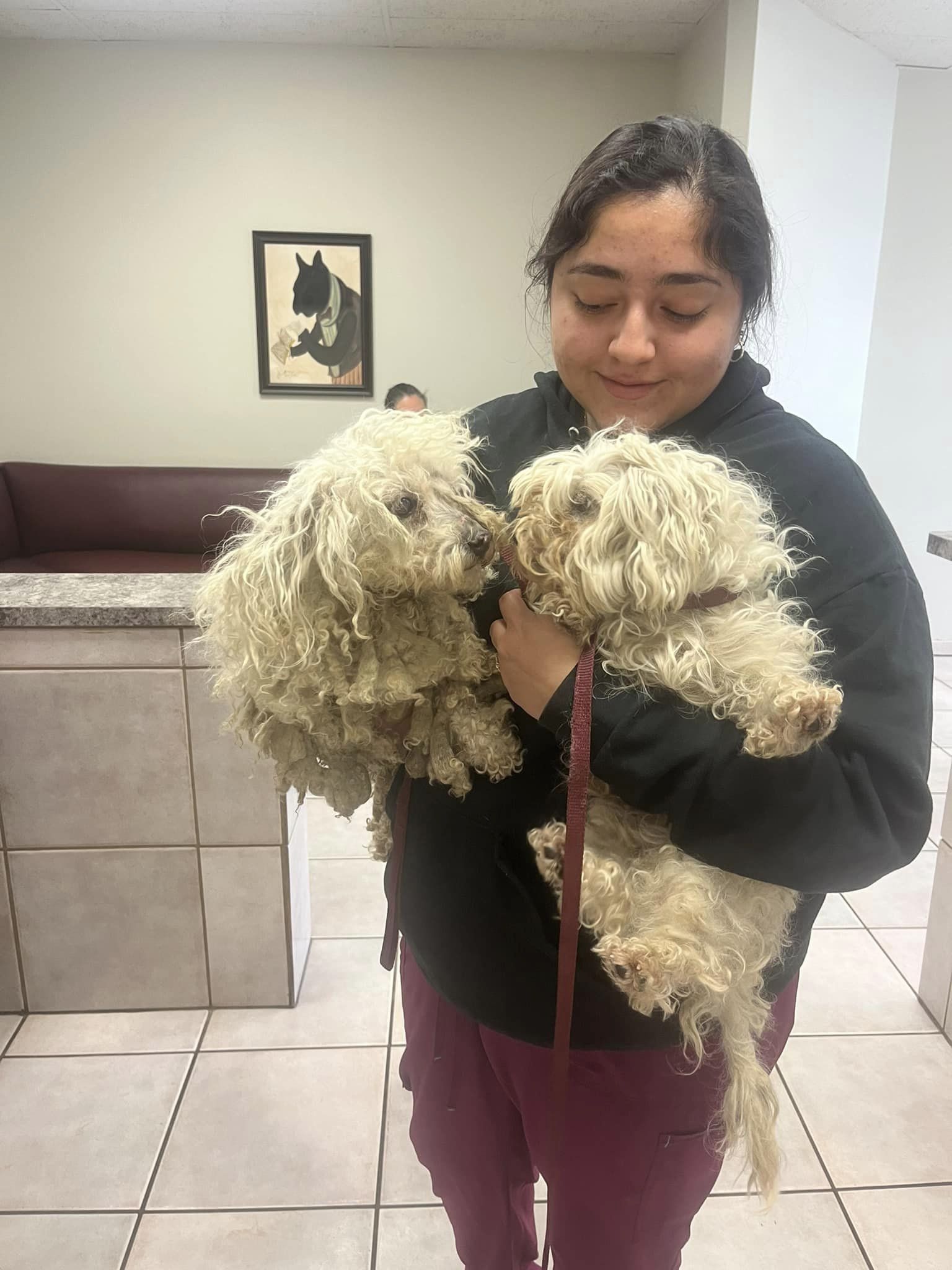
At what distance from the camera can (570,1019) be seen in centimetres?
90

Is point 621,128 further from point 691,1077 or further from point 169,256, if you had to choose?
point 169,256

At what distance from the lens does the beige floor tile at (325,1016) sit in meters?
2.09

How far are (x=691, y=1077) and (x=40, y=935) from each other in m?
1.75

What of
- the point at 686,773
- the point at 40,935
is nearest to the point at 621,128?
the point at 686,773

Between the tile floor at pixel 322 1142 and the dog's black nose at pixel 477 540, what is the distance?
4.76ft

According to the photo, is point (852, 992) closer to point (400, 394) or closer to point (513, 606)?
point (513, 606)

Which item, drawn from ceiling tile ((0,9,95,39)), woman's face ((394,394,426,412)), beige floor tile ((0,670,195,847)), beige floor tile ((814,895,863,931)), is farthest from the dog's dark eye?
ceiling tile ((0,9,95,39))

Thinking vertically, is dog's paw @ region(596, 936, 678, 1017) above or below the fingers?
below

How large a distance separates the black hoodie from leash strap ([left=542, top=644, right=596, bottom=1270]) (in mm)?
21

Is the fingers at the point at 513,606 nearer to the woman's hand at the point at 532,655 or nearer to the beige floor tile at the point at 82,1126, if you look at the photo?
the woman's hand at the point at 532,655

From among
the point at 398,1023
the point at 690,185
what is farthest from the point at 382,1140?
the point at 690,185

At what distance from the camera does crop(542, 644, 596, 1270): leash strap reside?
2.67 feet

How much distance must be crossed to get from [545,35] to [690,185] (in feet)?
14.1

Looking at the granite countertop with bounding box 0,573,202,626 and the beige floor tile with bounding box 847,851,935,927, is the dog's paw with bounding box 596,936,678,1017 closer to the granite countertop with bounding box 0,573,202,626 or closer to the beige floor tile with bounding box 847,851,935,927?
the granite countertop with bounding box 0,573,202,626
